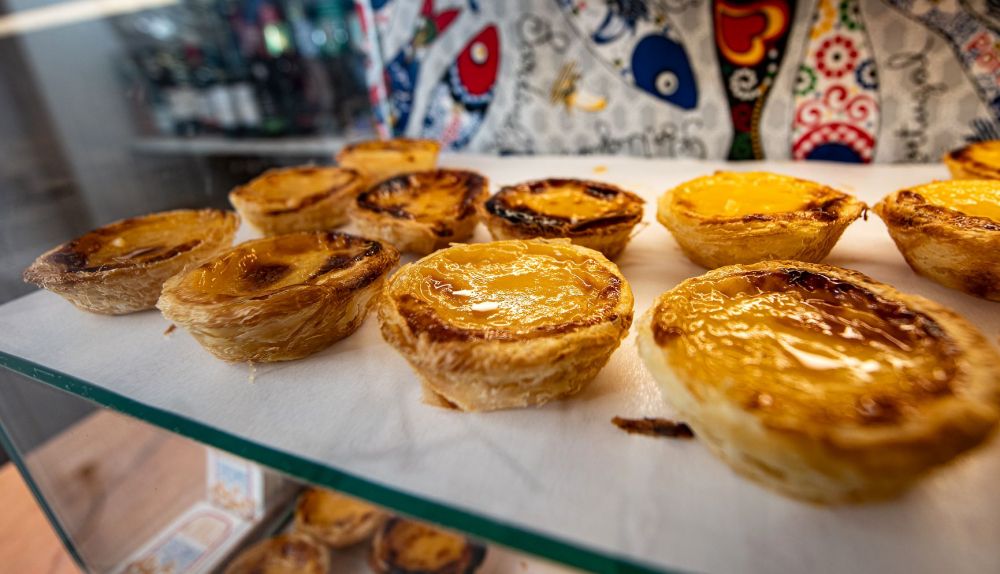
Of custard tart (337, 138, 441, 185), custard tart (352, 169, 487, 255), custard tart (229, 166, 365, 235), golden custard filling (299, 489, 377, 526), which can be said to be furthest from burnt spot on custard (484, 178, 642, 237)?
golden custard filling (299, 489, 377, 526)

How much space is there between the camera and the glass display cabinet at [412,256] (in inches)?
34.9

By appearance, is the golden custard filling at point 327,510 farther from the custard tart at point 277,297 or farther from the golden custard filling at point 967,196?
the golden custard filling at point 967,196

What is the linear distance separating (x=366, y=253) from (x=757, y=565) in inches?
46.9

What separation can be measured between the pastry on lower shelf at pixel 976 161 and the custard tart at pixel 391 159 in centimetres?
210

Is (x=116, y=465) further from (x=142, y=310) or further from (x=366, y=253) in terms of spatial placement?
(x=366, y=253)

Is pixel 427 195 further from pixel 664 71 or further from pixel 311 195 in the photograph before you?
pixel 664 71

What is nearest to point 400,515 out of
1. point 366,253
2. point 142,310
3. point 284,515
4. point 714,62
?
point 366,253

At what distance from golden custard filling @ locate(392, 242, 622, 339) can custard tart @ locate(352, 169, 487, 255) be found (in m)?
0.38

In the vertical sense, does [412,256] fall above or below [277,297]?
below

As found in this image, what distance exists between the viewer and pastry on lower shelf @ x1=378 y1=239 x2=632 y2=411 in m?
1.08

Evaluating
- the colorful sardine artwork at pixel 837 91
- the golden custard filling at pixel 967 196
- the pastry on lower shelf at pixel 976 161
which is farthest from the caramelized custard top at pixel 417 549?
the colorful sardine artwork at pixel 837 91

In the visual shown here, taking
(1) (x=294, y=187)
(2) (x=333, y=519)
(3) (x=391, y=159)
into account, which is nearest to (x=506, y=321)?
(2) (x=333, y=519)

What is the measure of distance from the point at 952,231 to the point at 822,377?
2.45ft

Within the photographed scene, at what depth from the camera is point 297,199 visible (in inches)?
84.1
